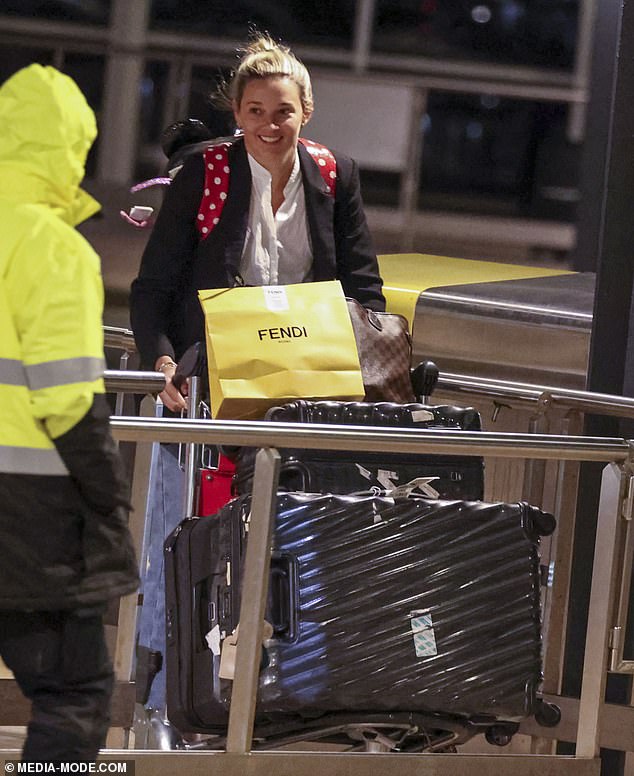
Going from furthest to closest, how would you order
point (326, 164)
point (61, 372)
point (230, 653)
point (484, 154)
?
point (484, 154) < point (326, 164) < point (230, 653) < point (61, 372)

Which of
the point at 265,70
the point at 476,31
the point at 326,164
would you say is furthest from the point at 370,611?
the point at 476,31

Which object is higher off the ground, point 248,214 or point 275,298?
point 248,214

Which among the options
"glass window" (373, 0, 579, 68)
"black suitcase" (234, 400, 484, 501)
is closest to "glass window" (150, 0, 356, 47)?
"glass window" (373, 0, 579, 68)

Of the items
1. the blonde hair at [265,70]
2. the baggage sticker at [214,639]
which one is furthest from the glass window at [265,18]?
the baggage sticker at [214,639]

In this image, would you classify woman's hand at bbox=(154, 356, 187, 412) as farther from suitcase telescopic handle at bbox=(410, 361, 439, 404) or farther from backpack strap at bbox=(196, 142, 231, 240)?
suitcase telescopic handle at bbox=(410, 361, 439, 404)

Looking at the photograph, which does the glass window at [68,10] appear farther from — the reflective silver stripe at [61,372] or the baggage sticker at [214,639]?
the reflective silver stripe at [61,372]

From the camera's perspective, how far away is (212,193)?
418 cm

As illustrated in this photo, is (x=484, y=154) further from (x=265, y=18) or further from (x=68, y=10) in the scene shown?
(x=68, y=10)

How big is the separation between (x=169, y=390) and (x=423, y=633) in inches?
37.4

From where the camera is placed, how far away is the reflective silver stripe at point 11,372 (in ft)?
9.52

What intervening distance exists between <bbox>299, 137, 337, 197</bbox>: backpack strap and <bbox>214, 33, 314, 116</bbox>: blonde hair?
0.10 metres

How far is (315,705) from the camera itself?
3.56m

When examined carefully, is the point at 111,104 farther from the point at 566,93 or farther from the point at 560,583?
the point at 560,583

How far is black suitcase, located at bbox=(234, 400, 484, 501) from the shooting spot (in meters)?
3.79
